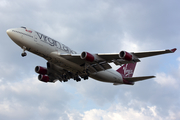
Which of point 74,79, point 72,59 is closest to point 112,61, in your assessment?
point 72,59

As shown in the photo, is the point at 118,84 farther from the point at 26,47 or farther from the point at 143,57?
the point at 26,47

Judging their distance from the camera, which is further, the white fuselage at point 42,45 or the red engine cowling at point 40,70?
the red engine cowling at point 40,70

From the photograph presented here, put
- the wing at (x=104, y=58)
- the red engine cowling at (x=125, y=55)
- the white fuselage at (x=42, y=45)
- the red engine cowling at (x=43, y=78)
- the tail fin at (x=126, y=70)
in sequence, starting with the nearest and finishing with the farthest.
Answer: the red engine cowling at (x=125, y=55) → the wing at (x=104, y=58) → the white fuselage at (x=42, y=45) → the red engine cowling at (x=43, y=78) → the tail fin at (x=126, y=70)

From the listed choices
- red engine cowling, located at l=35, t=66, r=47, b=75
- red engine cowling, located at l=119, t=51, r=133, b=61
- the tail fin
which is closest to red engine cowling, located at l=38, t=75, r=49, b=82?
red engine cowling, located at l=35, t=66, r=47, b=75

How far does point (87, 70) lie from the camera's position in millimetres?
35406

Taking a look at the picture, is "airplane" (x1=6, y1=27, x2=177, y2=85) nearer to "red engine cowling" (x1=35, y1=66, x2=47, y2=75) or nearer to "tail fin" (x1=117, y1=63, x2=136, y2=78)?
"red engine cowling" (x1=35, y1=66, x2=47, y2=75)

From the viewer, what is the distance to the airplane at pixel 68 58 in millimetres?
30453

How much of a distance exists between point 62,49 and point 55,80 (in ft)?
34.1

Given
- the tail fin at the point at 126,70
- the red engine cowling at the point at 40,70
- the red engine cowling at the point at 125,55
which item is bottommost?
the red engine cowling at the point at 125,55

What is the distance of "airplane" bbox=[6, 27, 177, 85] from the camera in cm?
3045

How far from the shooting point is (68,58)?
33281 millimetres

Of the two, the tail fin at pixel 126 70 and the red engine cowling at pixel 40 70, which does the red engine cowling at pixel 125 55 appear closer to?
the tail fin at pixel 126 70

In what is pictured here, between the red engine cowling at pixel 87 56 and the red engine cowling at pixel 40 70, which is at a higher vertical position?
the red engine cowling at pixel 40 70

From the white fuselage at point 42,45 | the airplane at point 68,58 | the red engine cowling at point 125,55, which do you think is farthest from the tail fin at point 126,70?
the red engine cowling at point 125,55
